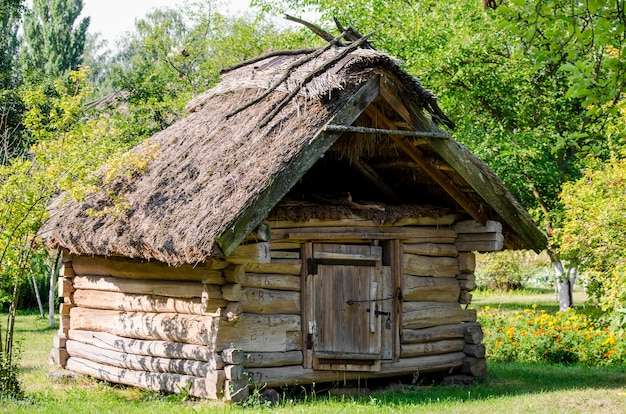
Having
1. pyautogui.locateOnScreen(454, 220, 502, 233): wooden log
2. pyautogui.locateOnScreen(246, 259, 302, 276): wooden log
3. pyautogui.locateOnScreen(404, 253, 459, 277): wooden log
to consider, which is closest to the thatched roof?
pyautogui.locateOnScreen(454, 220, 502, 233): wooden log

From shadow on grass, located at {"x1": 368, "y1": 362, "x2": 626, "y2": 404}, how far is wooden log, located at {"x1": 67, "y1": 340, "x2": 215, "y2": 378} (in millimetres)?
2265

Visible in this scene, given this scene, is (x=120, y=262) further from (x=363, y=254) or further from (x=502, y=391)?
(x=502, y=391)

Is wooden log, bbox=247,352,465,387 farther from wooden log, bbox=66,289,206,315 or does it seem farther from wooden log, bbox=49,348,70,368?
wooden log, bbox=49,348,70,368

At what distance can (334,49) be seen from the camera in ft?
35.4

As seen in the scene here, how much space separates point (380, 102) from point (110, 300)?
189 inches

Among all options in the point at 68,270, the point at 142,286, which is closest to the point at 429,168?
the point at 142,286

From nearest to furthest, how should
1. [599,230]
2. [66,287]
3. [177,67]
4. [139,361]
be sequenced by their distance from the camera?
[139,361] → [599,230] → [66,287] → [177,67]

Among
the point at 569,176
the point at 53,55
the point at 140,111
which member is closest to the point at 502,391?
the point at 569,176

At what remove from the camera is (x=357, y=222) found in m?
10.7

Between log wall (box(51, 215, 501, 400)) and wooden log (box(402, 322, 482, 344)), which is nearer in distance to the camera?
log wall (box(51, 215, 501, 400))

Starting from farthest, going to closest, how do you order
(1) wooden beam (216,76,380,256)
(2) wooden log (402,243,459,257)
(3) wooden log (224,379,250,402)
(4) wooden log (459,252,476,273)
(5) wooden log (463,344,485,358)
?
(4) wooden log (459,252,476,273)
(5) wooden log (463,344,485,358)
(2) wooden log (402,243,459,257)
(3) wooden log (224,379,250,402)
(1) wooden beam (216,76,380,256)

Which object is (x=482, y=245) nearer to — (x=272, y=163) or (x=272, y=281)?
(x=272, y=281)

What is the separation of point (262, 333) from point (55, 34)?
111 feet

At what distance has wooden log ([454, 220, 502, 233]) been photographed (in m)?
11.5
